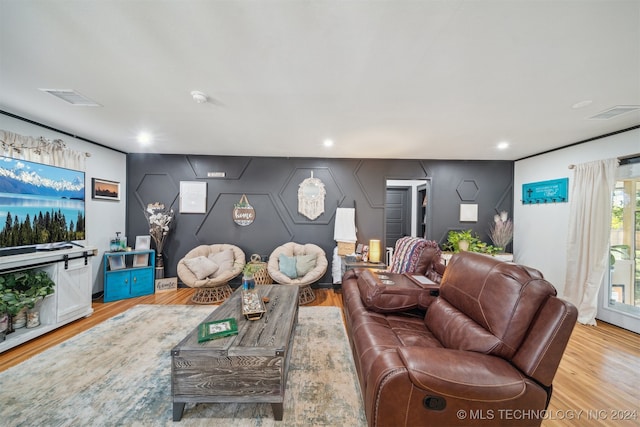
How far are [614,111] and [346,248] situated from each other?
3.47m

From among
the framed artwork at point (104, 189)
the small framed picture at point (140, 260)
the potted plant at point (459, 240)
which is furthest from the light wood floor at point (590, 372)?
the framed artwork at point (104, 189)

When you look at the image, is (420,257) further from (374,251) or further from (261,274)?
(261,274)

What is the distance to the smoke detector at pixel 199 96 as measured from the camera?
2.04 m

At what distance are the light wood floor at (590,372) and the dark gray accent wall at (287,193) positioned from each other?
1778 millimetres

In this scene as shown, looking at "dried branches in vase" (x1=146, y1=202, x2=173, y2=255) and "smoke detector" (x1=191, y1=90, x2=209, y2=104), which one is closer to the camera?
"smoke detector" (x1=191, y1=90, x2=209, y2=104)

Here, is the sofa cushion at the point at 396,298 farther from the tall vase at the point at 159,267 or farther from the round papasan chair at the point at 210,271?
the tall vase at the point at 159,267

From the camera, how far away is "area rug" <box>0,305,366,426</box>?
1.51 m

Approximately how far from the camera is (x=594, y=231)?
3.03 m

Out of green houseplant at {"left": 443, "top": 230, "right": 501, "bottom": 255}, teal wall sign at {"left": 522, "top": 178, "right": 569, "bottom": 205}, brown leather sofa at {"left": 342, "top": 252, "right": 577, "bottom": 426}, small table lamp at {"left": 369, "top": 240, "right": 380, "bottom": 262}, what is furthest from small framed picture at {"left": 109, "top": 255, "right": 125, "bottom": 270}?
teal wall sign at {"left": 522, "top": 178, "right": 569, "bottom": 205}

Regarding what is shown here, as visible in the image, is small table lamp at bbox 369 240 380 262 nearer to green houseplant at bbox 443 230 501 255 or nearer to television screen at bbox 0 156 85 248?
green houseplant at bbox 443 230 501 255

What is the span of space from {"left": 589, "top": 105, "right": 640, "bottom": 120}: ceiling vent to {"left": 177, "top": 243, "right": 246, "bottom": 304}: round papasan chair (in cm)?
484

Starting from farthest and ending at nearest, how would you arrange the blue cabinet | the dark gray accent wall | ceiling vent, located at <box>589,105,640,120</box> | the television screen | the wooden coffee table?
the dark gray accent wall < the blue cabinet < the television screen < ceiling vent, located at <box>589,105,640,120</box> < the wooden coffee table

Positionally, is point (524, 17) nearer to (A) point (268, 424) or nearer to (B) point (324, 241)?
(A) point (268, 424)

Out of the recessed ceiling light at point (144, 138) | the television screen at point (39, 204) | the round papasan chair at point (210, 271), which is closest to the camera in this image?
the television screen at point (39, 204)
